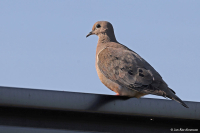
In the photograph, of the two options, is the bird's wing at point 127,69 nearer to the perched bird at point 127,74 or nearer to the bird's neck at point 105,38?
the perched bird at point 127,74

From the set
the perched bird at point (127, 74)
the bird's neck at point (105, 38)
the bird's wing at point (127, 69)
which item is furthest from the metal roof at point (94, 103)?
the bird's neck at point (105, 38)

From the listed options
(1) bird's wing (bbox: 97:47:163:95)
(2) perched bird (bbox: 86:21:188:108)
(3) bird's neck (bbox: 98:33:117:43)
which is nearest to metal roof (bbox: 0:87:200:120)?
(2) perched bird (bbox: 86:21:188:108)

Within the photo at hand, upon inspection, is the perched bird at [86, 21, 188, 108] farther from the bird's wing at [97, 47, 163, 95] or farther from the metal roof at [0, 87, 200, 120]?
the metal roof at [0, 87, 200, 120]

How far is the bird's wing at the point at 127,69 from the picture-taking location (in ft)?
11.8

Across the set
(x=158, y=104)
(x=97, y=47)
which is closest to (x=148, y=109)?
(x=158, y=104)

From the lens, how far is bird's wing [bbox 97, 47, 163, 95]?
11.8 feet

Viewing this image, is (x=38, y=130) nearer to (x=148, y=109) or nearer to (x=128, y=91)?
(x=148, y=109)

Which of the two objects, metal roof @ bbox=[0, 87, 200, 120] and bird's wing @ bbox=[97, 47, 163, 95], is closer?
metal roof @ bbox=[0, 87, 200, 120]

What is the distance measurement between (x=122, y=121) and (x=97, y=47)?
3.11m

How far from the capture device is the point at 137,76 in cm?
372

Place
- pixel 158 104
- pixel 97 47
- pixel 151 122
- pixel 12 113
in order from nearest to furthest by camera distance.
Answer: pixel 12 113 < pixel 158 104 < pixel 151 122 < pixel 97 47

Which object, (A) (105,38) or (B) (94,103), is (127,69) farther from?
(B) (94,103)

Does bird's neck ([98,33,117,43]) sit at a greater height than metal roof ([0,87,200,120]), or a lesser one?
greater

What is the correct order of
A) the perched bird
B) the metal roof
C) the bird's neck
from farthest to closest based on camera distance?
the bird's neck
the perched bird
the metal roof
